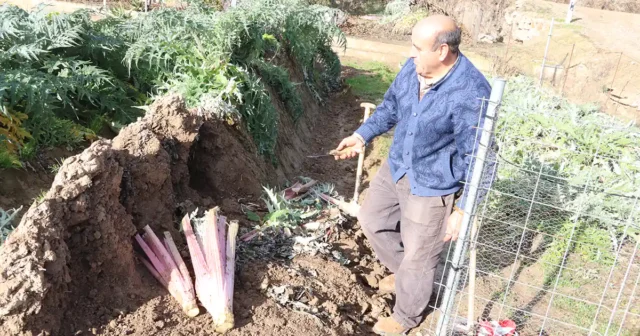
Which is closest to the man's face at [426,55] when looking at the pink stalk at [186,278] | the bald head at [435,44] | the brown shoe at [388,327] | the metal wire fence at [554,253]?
the bald head at [435,44]

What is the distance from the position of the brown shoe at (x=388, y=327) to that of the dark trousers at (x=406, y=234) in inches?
1.2

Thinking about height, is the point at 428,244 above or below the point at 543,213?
above

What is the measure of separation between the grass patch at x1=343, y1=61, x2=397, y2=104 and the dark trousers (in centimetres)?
508

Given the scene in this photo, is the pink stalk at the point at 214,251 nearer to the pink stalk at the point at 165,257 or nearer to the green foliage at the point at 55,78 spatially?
the pink stalk at the point at 165,257

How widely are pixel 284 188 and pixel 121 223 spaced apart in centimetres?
221

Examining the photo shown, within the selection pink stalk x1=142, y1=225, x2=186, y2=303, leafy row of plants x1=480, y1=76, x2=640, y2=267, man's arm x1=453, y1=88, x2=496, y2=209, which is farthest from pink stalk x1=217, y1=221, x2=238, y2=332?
leafy row of plants x1=480, y1=76, x2=640, y2=267

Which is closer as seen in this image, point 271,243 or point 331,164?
point 271,243

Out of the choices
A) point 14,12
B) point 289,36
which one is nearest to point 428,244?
point 14,12

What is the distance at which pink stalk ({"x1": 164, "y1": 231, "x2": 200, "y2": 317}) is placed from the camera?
251cm

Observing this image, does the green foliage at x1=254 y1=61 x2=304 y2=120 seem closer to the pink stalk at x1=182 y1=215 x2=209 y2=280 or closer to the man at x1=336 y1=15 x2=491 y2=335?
the man at x1=336 y1=15 x2=491 y2=335

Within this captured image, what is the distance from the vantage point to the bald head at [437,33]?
2.58 meters

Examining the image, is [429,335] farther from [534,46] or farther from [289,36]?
[534,46]

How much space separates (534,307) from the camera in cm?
357

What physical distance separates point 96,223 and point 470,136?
1.96m
